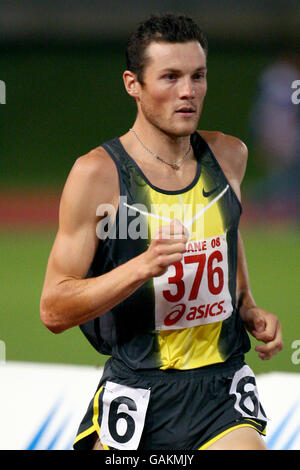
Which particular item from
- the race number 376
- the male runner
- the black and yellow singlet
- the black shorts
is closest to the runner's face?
the male runner

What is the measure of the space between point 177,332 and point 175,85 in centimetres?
83

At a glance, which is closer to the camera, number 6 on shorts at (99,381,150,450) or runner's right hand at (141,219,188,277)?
runner's right hand at (141,219,188,277)

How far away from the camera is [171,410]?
2.80 m

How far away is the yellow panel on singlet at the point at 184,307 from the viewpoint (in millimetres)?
2779

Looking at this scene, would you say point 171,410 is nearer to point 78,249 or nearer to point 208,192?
point 78,249

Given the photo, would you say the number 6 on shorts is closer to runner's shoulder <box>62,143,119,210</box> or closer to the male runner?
the male runner

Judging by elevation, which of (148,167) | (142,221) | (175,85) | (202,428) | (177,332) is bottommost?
(202,428)

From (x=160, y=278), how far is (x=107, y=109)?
42.2 ft

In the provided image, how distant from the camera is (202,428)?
109 inches

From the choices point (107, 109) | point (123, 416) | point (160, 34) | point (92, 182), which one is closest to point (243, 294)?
point (123, 416)

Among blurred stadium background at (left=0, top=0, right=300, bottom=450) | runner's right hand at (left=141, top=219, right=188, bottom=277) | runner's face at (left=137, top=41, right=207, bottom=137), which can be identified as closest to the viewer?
runner's right hand at (left=141, top=219, right=188, bottom=277)

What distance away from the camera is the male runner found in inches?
107
